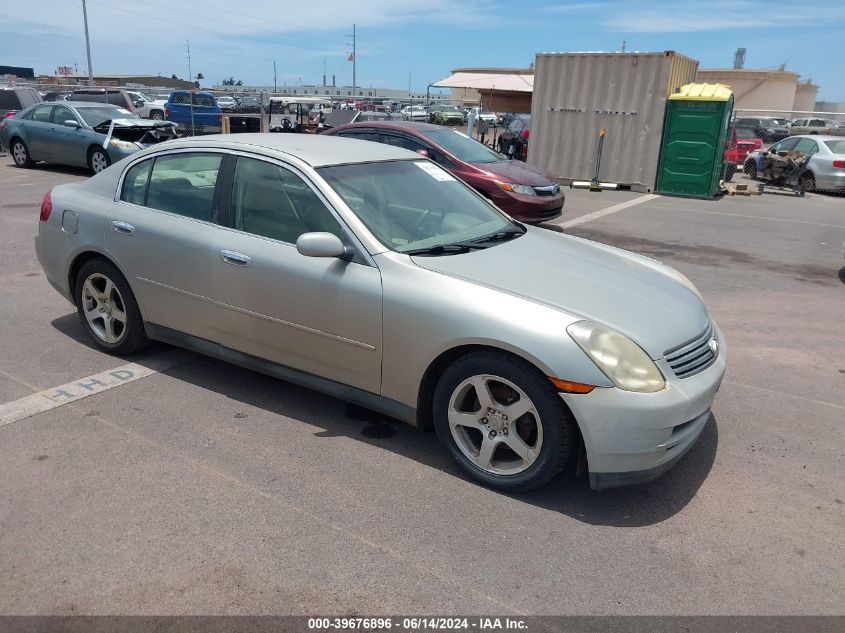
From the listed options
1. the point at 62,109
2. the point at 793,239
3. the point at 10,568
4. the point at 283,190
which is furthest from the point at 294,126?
the point at 10,568

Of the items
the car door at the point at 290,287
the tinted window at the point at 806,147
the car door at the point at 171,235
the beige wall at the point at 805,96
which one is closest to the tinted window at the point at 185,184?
the car door at the point at 171,235

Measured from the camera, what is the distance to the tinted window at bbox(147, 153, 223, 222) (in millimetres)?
4258

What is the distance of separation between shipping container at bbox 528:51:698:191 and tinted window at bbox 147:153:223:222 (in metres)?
13.6

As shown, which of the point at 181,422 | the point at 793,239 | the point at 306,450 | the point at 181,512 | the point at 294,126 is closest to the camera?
the point at 181,512

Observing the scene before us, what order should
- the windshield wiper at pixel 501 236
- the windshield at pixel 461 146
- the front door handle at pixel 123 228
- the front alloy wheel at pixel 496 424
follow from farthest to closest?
the windshield at pixel 461 146 < the front door handle at pixel 123 228 < the windshield wiper at pixel 501 236 < the front alloy wheel at pixel 496 424

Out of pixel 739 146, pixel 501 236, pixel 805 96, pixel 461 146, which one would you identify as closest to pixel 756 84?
pixel 805 96

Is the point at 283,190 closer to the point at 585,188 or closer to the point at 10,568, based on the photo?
the point at 10,568

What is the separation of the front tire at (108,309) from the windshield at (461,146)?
6.48m

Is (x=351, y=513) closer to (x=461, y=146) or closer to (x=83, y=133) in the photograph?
(x=461, y=146)

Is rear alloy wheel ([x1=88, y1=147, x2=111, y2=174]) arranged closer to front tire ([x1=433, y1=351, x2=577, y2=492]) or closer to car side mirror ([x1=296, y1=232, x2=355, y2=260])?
car side mirror ([x1=296, y1=232, x2=355, y2=260])

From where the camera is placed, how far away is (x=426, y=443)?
152 inches

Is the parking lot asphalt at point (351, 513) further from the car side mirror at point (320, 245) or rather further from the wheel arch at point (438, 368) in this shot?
the car side mirror at point (320, 245)

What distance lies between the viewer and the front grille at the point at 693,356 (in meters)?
3.18

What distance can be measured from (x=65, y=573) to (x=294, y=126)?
22356 mm
